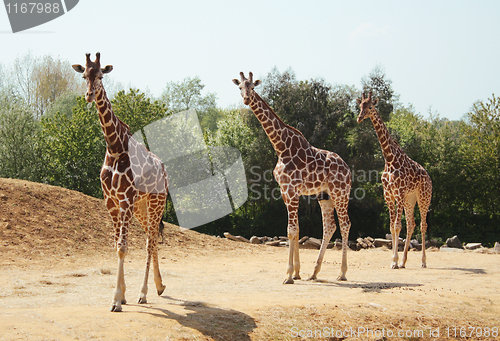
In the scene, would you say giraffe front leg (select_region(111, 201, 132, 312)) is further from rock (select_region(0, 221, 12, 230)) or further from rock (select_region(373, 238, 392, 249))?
rock (select_region(373, 238, 392, 249))

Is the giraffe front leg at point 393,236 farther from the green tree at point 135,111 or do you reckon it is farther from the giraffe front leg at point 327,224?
the green tree at point 135,111

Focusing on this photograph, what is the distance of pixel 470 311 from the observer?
23.4 feet

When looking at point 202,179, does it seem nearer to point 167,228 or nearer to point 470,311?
point 167,228

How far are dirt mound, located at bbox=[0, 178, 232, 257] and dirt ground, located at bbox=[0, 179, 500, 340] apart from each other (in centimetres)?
5

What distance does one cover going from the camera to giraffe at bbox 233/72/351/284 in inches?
358

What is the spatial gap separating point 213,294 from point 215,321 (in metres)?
1.90

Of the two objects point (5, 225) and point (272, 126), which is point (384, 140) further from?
point (5, 225)

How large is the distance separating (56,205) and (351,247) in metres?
12.0

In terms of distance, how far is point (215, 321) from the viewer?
589 centimetres

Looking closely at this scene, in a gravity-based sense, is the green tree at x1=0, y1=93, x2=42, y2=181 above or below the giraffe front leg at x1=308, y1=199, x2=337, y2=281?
above

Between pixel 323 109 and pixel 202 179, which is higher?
pixel 323 109

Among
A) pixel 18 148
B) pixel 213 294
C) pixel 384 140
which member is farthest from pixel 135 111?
pixel 213 294

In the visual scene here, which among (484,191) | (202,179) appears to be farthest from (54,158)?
(484,191)

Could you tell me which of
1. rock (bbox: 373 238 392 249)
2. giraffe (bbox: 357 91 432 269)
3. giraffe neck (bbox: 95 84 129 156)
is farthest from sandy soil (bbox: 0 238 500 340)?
rock (bbox: 373 238 392 249)
